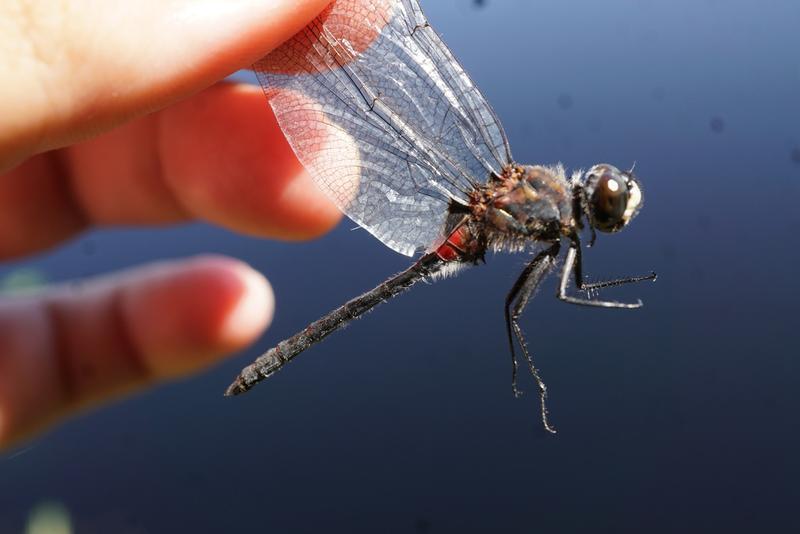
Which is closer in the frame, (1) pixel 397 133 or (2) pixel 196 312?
(1) pixel 397 133

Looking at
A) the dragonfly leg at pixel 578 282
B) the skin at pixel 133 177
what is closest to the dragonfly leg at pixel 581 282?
the dragonfly leg at pixel 578 282

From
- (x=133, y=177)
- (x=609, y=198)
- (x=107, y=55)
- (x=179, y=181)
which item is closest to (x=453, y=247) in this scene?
(x=609, y=198)

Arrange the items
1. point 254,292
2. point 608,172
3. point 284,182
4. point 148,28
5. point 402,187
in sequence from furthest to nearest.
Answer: point 254,292
point 284,182
point 402,187
point 608,172
point 148,28

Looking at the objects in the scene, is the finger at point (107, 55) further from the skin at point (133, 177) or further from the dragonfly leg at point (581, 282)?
the dragonfly leg at point (581, 282)

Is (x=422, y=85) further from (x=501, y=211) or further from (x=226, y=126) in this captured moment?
(x=226, y=126)

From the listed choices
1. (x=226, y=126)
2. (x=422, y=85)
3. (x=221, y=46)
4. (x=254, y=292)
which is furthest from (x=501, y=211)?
(x=254, y=292)

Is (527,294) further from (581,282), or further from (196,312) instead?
(196,312)

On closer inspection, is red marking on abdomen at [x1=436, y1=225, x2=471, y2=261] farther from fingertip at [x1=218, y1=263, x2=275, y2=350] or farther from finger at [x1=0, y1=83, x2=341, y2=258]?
fingertip at [x1=218, y1=263, x2=275, y2=350]

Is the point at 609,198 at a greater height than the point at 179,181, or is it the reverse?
the point at 179,181

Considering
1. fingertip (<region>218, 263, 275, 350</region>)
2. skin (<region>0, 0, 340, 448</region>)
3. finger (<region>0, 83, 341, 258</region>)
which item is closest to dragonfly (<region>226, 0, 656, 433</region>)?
skin (<region>0, 0, 340, 448</region>)
